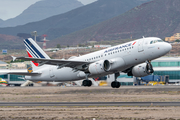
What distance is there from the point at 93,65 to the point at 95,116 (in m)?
22.2

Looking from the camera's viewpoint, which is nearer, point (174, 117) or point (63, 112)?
point (174, 117)

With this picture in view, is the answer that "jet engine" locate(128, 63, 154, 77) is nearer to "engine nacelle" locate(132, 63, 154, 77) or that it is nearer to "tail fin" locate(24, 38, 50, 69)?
"engine nacelle" locate(132, 63, 154, 77)

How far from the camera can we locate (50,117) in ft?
93.7

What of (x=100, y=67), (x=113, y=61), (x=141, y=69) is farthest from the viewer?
(x=141, y=69)

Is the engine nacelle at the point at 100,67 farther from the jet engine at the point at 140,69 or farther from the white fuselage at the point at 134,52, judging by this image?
the jet engine at the point at 140,69

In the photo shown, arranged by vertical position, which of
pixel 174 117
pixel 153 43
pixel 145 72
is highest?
pixel 153 43

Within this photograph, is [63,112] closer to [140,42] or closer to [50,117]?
[50,117]

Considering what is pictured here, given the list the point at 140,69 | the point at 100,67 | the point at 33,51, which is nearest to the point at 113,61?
the point at 100,67

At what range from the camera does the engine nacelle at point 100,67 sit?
162 ft

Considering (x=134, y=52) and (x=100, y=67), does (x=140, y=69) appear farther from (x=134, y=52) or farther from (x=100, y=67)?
(x=100, y=67)

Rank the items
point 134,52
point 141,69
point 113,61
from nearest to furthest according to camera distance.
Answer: point 134,52
point 113,61
point 141,69

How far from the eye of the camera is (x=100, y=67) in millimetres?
49531

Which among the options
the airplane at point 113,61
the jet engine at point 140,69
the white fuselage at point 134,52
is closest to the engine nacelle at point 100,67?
the airplane at point 113,61

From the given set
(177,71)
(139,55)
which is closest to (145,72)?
(139,55)
